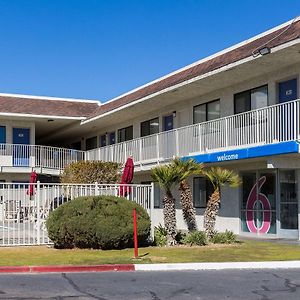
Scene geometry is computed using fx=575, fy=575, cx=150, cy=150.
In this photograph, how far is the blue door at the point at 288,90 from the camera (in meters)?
19.2

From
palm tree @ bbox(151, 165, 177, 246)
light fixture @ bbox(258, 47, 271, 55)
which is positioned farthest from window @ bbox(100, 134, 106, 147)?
light fixture @ bbox(258, 47, 271, 55)

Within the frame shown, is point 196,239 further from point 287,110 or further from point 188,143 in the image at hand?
point 188,143

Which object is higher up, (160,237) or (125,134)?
(125,134)

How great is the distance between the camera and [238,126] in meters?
20.6

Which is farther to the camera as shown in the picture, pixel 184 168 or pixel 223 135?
pixel 223 135

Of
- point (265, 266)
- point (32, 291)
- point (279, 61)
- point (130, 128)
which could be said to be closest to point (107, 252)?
point (265, 266)

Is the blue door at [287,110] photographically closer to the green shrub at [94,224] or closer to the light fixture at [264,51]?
the light fixture at [264,51]

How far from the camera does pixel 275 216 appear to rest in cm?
1989

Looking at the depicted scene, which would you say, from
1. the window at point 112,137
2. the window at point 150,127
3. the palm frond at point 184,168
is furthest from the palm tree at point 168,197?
the window at point 112,137

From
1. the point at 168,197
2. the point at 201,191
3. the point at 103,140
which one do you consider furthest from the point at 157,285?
the point at 103,140

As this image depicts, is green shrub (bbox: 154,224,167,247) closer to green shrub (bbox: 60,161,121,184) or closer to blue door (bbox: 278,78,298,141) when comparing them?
blue door (bbox: 278,78,298,141)

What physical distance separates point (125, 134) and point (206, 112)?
901 centimetres

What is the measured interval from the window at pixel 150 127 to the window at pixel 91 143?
7.71 m

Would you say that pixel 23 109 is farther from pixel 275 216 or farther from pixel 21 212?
pixel 275 216
